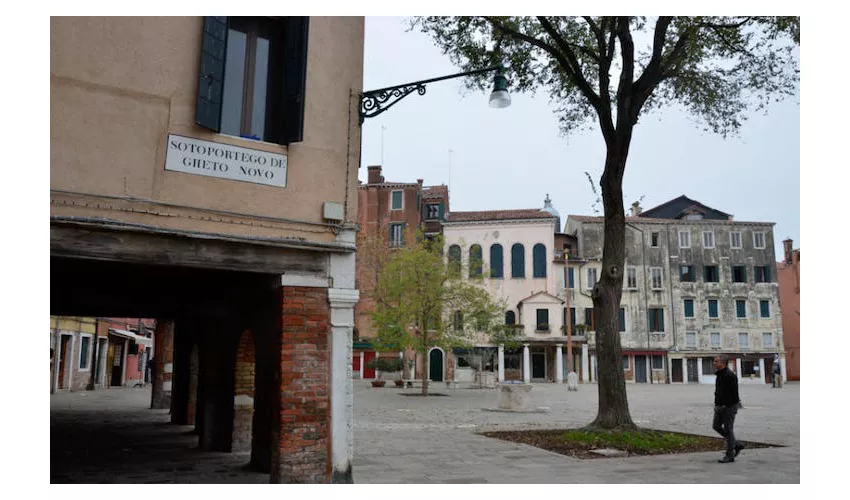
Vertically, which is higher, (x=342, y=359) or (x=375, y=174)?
(x=375, y=174)

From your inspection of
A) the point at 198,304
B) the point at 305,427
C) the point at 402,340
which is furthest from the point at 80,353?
the point at 305,427

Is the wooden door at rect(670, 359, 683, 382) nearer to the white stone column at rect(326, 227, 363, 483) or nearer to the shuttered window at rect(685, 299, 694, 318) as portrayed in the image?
the shuttered window at rect(685, 299, 694, 318)

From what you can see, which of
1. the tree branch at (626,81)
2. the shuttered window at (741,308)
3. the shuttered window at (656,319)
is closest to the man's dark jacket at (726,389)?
the tree branch at (626,81)

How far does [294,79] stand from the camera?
297 inches

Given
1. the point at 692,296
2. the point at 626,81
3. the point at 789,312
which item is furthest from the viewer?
the point at 789,312

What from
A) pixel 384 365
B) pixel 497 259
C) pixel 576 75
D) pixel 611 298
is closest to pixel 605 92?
pixel 576 75

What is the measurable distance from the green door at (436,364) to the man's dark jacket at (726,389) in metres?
34.9

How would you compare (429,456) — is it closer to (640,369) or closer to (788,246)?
(640,369)

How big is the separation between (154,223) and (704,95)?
1181 centimetres

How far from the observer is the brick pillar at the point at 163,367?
1994cm

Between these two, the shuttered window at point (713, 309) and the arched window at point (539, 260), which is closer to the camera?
the arched window at point (539, 260)

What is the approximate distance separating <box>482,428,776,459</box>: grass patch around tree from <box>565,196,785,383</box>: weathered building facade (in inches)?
1329

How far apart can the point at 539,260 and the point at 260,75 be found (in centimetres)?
3968

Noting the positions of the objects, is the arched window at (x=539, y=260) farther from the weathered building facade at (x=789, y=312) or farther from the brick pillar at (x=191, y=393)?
the brick pillar at (x=191, y=393)
